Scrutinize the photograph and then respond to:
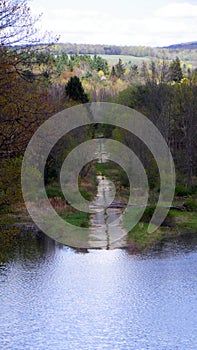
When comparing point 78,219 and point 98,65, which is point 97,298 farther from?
point 98,65

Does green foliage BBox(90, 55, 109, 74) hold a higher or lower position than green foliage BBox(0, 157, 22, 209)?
lower

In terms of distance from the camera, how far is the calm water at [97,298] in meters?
17.5

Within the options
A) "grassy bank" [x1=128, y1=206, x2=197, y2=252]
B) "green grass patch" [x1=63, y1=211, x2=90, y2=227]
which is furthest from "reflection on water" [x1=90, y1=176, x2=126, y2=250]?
"grassy bank" [x1=128, y1=206, x2=197, y2=252]

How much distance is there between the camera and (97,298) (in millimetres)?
20859

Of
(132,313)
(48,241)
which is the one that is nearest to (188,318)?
(132,313)

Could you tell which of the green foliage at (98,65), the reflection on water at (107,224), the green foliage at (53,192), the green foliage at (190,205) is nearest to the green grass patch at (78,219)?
the reflection on water at (107,224)

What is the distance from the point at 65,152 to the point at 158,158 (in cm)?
615

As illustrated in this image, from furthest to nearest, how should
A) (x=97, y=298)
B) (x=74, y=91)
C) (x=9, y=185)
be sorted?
1. (x=74, y=91)
2. (x=97, y=298)
3. (x=9, y=185)

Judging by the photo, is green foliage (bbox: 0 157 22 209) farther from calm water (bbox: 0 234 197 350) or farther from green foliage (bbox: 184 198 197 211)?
green foliage (bbox: 184 198 197 211)

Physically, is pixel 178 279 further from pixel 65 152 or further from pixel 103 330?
pixel 65 152

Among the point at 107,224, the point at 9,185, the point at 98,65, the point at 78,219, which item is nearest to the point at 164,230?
the point at 107,224

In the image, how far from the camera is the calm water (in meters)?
17.5

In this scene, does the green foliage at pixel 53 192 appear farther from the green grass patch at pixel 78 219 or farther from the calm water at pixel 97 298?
the calm water at pixel 97 298

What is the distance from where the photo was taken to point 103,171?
5162cm
